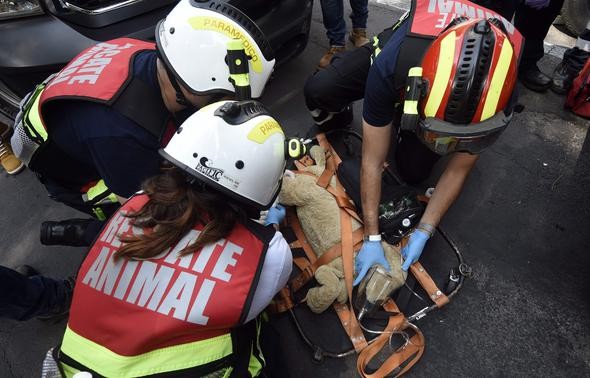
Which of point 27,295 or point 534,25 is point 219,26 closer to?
point 27,295

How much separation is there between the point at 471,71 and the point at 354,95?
1.30 m

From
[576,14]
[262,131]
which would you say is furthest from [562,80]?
[262,131]

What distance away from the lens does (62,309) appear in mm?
2385

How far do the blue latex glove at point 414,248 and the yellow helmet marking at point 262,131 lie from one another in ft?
4.24

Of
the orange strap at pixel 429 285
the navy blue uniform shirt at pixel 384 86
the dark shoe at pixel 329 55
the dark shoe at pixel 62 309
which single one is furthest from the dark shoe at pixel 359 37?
the dark shoe at pixel 62 309

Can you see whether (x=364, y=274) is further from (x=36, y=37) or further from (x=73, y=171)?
(x=36, y=37)

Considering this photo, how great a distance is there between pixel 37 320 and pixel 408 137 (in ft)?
9.41

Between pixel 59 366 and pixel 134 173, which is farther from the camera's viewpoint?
pixel 134 173

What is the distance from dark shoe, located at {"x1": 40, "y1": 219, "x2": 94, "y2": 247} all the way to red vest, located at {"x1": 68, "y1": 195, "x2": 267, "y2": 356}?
122cm

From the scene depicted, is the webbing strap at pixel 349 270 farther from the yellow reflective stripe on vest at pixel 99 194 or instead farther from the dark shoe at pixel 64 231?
the dark shoe at pixel 64 231

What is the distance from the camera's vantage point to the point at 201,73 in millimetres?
1659

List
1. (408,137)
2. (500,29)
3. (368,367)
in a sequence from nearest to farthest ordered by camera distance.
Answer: (500,29)
(368,367)
(408,137)

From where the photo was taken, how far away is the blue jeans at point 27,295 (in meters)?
1.90

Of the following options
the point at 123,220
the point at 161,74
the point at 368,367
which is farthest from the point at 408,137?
the point at 123,220
